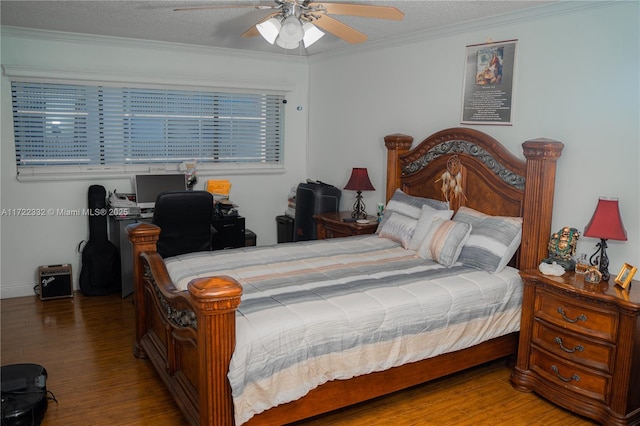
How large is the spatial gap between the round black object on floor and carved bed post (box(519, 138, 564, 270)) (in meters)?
2.94

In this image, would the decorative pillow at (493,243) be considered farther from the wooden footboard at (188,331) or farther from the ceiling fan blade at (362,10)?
the wooden footboard at (188,331)

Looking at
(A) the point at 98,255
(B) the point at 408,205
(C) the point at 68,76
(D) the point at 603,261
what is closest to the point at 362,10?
(B) the point at 408,205

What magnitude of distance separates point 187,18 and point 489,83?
2.33 meters

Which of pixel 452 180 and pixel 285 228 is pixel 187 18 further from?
pixel 285 228

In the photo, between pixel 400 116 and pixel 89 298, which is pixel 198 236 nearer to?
pixel 89 298

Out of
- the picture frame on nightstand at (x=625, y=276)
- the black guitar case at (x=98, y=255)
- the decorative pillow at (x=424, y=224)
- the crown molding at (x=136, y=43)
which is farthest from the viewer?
the black guitar case at (x=98, y=255)

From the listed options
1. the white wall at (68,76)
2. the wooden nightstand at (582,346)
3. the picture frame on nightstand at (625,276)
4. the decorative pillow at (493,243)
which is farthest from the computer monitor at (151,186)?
the picture frame on nightstand at (625,276)

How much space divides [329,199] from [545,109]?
7.67 ft

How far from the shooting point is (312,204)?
5.23 meters

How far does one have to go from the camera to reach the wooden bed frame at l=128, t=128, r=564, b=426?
2.23 meters

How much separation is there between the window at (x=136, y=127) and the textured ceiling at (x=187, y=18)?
2.00 ft

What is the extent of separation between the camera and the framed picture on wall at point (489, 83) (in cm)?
365

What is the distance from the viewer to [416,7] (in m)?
3.46

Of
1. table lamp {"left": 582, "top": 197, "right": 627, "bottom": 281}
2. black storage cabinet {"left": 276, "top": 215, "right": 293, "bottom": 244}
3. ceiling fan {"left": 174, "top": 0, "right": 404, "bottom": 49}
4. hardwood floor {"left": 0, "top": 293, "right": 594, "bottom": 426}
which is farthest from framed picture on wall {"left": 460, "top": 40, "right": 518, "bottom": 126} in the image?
black storage cabinet {"left": 276, "top": 215, "right": 293, "bottom": 244}
